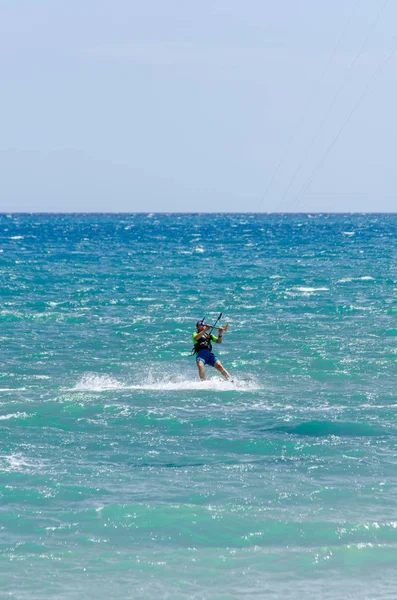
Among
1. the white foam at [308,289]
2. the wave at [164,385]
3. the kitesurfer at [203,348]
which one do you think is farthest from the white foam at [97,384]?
the white foam at [308,289]

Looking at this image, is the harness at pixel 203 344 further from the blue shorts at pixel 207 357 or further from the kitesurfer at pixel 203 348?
the blue shorts at pixel 207 357

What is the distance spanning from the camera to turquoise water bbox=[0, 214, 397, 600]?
1096 centimetres

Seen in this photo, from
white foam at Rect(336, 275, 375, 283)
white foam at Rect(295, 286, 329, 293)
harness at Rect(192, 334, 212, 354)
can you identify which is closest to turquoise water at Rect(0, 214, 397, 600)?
harness at Rect(192, 334, 212, 354)

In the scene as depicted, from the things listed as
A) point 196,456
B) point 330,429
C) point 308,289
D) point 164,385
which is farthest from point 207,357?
point 308,289

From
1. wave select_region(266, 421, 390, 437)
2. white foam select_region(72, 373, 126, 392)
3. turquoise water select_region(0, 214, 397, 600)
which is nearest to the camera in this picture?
turquoise water select_region(0, 214, 397, 600)

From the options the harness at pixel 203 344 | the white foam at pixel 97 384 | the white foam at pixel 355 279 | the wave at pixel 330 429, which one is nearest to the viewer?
the wave at pixel 330 429

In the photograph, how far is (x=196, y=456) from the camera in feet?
50.4

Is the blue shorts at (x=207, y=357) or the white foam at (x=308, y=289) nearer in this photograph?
the blue shorts at (x=207, y=357)

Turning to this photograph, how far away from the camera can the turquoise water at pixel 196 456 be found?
11.0 meters

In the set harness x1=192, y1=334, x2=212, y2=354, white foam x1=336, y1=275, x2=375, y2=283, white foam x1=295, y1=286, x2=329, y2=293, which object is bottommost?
harness x1=192, y1=334, x2=212, y2=354

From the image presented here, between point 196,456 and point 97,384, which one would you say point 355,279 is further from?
A: point 196,456

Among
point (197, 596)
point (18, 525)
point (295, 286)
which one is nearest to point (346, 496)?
point (197, 596)

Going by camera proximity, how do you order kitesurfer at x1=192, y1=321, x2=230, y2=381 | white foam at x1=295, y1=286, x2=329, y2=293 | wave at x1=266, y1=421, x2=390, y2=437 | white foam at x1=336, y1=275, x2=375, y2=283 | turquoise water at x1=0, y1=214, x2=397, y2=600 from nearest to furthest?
turquoise water at x1=0, y1=214, x2=397, y2=600 → wave at x1=266, y1=421, x2=390, y2=437 → kitesurfer at x1=192, y1=321, x2=230, y2=381 → white foam at x1=295, y1=286, x2=329, y2=293 → white foam at x1=336, y1=275, x2=375, y2=283

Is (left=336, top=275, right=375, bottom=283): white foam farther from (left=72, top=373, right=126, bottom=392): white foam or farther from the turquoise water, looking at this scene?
(left=72, top=373, right=126, bottom=392): white foam
